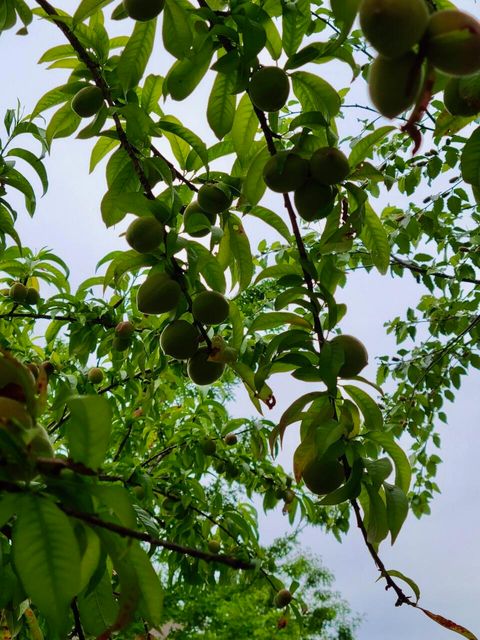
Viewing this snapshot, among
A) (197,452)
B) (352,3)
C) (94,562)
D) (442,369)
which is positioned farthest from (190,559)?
(352,3)

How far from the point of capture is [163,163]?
1.20 meters

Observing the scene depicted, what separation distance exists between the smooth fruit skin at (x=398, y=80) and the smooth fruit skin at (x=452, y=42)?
20 mm

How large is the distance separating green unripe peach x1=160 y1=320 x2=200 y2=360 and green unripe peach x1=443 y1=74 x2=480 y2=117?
1.88 ft

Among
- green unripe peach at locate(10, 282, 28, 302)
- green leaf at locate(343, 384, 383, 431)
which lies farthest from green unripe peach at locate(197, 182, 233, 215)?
green unripe peach at locate(10, 282, 28, 302)

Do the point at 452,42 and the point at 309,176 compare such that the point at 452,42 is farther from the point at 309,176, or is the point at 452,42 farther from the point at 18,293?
the point at 18,293

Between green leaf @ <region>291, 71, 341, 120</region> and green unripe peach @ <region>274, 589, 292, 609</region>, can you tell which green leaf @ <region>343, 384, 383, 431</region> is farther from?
green unripe peach @ <region>274, 589, 292, 609</region>

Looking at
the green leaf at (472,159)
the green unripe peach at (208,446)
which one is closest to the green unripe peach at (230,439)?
the green unripe peach at (208,446)

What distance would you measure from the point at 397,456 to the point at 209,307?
1.37 feet

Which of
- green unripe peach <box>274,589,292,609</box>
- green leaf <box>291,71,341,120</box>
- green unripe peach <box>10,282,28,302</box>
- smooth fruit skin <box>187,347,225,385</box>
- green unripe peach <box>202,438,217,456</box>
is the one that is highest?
green unripe peach <box>202,438,217,456</box>

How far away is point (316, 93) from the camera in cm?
111

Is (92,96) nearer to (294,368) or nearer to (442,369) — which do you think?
(294,368)

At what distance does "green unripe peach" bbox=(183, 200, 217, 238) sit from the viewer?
1174mm

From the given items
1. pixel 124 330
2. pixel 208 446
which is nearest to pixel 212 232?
pixel 124 330

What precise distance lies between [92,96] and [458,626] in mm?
1050
